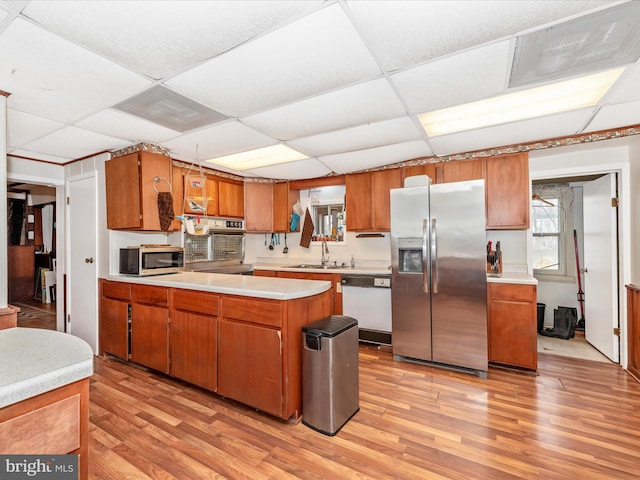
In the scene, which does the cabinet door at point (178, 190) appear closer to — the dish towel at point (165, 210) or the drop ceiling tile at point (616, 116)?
the dish towel at point (165, 210)

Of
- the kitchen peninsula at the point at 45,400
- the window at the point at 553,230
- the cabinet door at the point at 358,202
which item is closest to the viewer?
the kitchen peninsula at the point at 45,400

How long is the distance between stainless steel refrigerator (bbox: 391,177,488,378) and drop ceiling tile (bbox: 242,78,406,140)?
1.06 metres

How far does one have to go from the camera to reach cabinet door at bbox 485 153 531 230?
328 centimetres

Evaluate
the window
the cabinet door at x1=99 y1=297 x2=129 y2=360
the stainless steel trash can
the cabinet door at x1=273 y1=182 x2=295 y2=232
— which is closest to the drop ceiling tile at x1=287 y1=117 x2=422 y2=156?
the cabinet door at x1=273 y1=182 x2=295 y2=232

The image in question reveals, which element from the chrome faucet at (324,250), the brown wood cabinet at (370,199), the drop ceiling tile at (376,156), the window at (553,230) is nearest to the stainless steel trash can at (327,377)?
the drop ceiling tile at (376,156)

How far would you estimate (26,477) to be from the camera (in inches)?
34.1

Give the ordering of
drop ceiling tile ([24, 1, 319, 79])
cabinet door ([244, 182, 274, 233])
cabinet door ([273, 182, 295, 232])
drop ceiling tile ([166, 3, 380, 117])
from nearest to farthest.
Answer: drop ceiling tile ([24, 1, 319, 79]), drop ceiling tile ([166, 3, 380, 117]), cabinet door ([244, 182, 274, 233]), cabinet door ([273, 182, 295, 232])

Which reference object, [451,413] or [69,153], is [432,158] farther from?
[69,153]

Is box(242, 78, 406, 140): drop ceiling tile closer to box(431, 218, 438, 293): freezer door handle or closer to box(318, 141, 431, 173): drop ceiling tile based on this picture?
box(318, 141, 431, 173): drop ceiling tile

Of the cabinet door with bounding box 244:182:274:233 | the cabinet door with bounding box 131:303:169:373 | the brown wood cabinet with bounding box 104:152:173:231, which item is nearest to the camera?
the cabinet door with bounding box 131:303:169:373

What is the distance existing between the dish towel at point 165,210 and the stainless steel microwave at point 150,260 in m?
0.27

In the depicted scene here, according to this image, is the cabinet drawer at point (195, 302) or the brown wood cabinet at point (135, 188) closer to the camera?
the cabinet drawer at point (195, 302)

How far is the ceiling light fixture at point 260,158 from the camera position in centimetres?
346

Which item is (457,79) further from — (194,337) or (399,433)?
(194,337)
